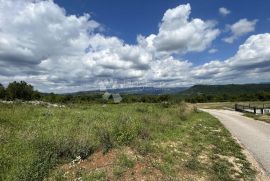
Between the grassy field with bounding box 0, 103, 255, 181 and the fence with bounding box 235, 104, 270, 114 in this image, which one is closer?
the grassy field with bounding box 0, 103, 255, 181

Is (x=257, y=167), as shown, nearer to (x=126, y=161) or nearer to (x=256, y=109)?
(x=126, y=161)

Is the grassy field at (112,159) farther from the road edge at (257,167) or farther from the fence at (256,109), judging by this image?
the fence at (256,109)

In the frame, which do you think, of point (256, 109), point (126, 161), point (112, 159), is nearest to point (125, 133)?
point (112, 159)

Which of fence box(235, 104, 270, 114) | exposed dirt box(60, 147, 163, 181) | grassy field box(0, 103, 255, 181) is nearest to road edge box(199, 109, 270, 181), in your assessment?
grassy field box(0, 103, 255, 181)

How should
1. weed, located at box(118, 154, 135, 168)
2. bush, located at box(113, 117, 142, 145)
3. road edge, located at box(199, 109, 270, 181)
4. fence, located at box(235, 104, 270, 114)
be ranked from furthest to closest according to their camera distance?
fence, located at box(235, 104, 270, 114) < bush, located at box(113, 117, 142, 145) < weed, located at box(118, 154, 135, 168) < road edge, located at box(199, 109, 270, 181)

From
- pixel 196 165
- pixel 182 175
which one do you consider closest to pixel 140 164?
pixel 182 175

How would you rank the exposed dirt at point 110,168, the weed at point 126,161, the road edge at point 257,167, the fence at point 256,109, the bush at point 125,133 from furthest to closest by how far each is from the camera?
the fence at point 256,109 → the bush at point 125,133 → the weed at point 126,161 → the road edge at point 257,167 → the exposed dirt at point 110,168

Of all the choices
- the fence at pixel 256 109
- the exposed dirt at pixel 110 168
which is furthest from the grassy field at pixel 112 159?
the fence at pixel 256 109

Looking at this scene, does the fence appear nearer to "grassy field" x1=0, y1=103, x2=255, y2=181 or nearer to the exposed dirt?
"grassy field" x1=0, y1=103, x2=255, y2=181

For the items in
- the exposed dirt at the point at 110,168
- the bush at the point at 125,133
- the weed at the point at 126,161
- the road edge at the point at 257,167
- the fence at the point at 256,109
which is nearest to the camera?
the exposed dirt at the point at 110,168

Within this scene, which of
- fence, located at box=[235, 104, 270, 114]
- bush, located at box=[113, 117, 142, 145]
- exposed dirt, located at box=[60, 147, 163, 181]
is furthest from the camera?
fence, located at box=[235, 104, 270, 114]

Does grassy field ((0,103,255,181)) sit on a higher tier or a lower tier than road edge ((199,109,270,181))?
higher

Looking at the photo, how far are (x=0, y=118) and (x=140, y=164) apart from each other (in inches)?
358

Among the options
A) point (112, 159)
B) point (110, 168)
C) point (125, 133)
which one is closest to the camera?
point (110, 168)
